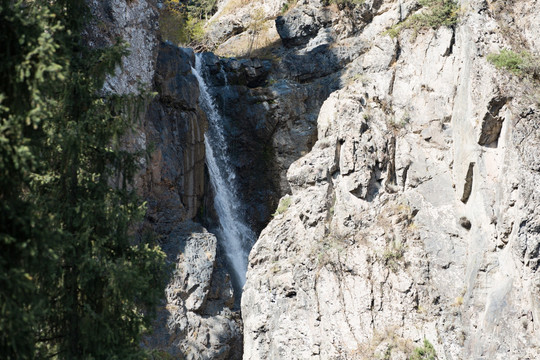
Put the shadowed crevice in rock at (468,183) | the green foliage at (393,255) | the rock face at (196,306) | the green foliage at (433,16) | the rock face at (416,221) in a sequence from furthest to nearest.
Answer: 1. the rock face at (196,306)
2. the green foliage at (433,16)
3. the green foliage at (393,255)
4. the shadowed crevice in rock at (468,183)
5. the rock face at (416,221)

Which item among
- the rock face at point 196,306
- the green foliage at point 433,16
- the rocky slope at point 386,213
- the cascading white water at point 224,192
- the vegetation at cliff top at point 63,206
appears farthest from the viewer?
the cascading white water at point 224,192

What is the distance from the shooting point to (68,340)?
8.66 meters

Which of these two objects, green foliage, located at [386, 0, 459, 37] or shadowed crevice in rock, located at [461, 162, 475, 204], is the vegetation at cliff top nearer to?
shadowed crevice in rock, located at [461, 162, 475, 204]

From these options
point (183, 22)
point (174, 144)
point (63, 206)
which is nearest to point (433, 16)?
point (174, 144)

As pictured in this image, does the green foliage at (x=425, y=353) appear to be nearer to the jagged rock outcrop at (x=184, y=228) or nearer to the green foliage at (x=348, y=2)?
the jagged rock outcrop at (x=184, y=228)

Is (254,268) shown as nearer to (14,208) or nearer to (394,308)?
(394,308)

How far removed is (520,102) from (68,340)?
40.9 ft

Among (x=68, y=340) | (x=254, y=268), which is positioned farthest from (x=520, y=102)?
(x=68, y=340)

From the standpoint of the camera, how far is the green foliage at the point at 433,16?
59.0ft

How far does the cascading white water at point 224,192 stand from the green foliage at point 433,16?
32.4ft

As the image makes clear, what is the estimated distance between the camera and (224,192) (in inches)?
1005

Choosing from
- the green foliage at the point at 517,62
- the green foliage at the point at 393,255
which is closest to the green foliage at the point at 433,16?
the green foliage at the point at 517,62

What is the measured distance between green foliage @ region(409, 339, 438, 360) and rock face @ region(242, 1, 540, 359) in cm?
15

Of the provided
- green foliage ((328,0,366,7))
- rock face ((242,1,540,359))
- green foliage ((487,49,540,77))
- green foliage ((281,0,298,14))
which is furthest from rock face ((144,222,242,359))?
green foliage ((281,0,298,14))
